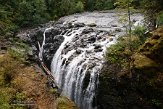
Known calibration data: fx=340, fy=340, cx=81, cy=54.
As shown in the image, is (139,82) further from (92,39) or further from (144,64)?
(92,39)

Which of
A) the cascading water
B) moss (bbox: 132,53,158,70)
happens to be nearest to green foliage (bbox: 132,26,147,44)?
moss (bbox: 132,53,158,70)

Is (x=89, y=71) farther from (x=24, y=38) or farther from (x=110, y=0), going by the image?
(x=110, y=0)

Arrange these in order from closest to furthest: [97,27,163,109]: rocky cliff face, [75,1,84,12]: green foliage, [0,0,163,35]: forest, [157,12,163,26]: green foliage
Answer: [97,27,163,109]: rocky cliff face, [157,12,163,26]: green foliage, [0,0,163,35]: forest, [75,1,84,12]: green foliage

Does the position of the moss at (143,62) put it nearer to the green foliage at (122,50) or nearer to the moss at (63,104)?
the green foliage at (122,50)

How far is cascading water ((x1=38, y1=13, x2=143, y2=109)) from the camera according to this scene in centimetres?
2291

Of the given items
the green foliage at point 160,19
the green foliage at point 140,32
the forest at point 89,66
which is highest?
the green foliage at point 160,19

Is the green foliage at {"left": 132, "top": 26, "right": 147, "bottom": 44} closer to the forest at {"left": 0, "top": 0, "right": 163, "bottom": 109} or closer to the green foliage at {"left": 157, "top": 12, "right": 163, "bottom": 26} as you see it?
the forest at {"left": 0, "top": 0, "right": 163, "bottom": 109}

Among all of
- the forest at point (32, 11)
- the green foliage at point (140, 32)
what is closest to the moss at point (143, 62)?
the green foliage at point (140, 32)

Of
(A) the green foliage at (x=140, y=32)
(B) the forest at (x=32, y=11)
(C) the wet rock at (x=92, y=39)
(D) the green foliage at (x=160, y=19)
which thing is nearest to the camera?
(D) the green foliage at (x=160, y=19)

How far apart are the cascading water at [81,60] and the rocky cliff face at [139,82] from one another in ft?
3.54

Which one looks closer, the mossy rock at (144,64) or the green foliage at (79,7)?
the mossy rock at (144,64)

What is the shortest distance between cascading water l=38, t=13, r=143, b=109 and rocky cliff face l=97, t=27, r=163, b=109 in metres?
1.08

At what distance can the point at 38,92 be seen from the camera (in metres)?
21.7

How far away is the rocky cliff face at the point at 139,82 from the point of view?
63.3ft
